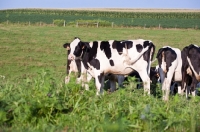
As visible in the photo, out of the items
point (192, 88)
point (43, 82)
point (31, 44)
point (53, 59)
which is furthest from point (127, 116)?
point (31, 44)

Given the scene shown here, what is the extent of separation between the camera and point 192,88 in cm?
1230

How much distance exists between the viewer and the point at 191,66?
41.0 ft

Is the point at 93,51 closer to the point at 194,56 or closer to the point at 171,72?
the point at 171,72

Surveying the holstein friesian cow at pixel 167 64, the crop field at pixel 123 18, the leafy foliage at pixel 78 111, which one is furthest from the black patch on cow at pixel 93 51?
the crop field at pixel 123 18

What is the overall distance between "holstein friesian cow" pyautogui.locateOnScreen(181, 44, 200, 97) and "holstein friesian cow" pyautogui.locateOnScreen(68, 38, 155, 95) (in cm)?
107

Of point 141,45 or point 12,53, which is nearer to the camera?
point 141,45

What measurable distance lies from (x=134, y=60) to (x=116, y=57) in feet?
1.74

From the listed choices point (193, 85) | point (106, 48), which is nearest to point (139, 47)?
point (106, 48)

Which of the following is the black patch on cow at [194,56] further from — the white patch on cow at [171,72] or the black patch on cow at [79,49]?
the black patch on cow at [79,49]

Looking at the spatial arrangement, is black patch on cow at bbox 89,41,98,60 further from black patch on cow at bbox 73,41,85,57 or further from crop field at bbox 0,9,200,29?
crop field at bbox 0,9,200,29

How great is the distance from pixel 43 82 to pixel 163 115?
2.45 meters

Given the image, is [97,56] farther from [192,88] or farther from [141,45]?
[192,88]

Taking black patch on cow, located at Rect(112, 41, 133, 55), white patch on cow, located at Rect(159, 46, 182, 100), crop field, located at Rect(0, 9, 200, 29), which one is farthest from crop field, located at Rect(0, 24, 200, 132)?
crop field, located at Rect(0, 9, 200, 29)

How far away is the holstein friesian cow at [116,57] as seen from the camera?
1246 cm
